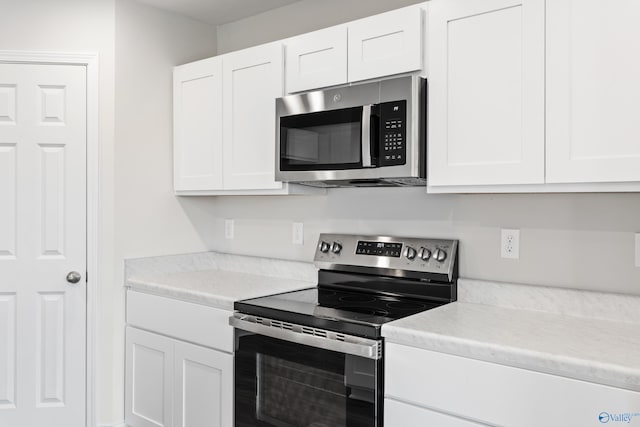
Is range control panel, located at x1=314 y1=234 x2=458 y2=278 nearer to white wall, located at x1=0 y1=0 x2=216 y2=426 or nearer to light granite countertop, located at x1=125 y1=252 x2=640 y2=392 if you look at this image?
light granite countertop, located at x1=125 y1=252 x2=640 y2=392

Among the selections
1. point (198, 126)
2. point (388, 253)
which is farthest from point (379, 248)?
point (198, 126)

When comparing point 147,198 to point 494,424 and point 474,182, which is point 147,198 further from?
point 494,424

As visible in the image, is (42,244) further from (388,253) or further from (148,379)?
(388,253)

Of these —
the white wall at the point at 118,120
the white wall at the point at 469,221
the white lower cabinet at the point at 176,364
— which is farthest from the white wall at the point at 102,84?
the white wall at the point at 469,221

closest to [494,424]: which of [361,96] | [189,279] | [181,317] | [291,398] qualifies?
[291,398]

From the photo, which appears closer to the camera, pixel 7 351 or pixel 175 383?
pixel 175 383

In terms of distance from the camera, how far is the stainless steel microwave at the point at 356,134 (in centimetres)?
203

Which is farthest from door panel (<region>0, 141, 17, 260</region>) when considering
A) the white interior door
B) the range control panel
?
the range control panel

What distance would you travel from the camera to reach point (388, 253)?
95.0 inches

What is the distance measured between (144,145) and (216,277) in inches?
32.9

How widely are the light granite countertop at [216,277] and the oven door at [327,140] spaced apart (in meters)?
0.63

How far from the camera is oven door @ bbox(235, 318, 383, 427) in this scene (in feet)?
5.94

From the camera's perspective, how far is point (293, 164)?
2389 millimetres

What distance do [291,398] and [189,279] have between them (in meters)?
1.04
